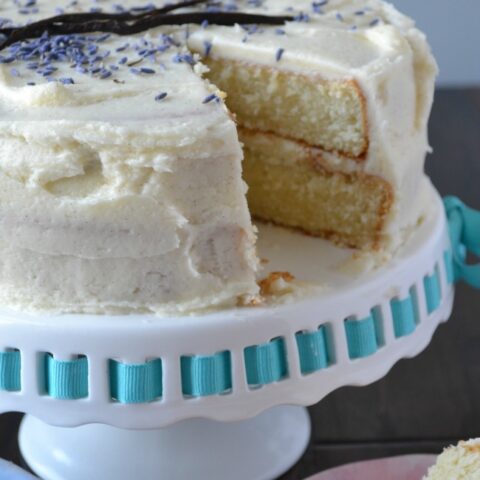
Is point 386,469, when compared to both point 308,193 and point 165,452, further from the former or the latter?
point 308,193

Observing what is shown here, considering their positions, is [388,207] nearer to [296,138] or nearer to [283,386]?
[296,138]

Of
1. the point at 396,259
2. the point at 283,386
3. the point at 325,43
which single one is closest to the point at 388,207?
the point at 396,259

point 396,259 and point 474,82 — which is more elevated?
point 396,259

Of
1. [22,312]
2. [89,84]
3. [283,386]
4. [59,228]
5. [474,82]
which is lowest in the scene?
[474,82]

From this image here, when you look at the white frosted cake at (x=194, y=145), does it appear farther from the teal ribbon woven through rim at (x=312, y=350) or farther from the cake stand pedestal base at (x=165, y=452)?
the cake stand pedestal base at (x=165, y=452)

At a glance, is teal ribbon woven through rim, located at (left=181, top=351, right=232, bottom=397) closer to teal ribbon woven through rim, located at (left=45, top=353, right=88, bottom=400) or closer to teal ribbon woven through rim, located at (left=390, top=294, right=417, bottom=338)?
teal ribbon woven through rim, located at (left=45, top=353, right=88, bottom=400)

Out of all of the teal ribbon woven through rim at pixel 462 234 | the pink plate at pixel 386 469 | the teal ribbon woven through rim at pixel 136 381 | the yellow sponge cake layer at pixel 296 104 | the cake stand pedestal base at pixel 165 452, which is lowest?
the cake stand pedestal base at pixel 165 452

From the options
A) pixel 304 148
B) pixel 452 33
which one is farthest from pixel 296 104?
pixel 452 33

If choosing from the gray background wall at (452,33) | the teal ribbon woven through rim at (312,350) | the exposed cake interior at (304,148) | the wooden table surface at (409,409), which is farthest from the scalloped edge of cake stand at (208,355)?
the gray background wall at (452,33)
